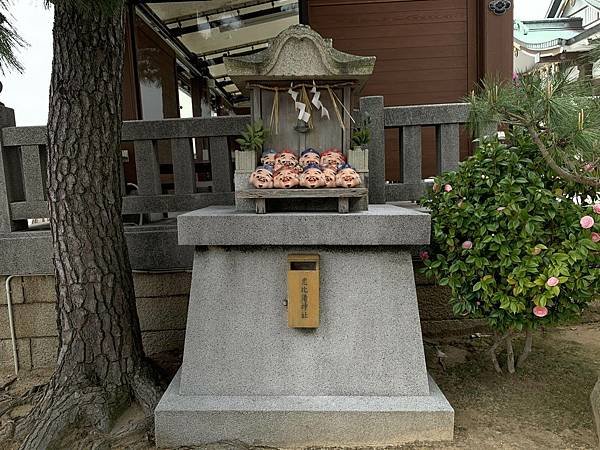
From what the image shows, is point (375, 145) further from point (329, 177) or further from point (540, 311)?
point (540, 311)

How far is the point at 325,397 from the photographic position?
9.20 feet

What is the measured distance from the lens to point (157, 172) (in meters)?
3.74

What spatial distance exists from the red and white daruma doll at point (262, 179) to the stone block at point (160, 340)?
5.91 ft

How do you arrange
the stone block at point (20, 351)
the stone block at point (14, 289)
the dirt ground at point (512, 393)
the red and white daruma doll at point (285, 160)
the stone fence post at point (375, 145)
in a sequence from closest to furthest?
the dirt ground at point (512, 393)
the red and white daruma doll at point (285, 160)
the stone fence post at point (375, 145)
the stone block at point (14, 289)
the stone block at point (20, 351)

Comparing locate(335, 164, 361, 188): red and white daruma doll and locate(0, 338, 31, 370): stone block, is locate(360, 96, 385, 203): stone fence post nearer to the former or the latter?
locate(335, 164, 361, 188): red and white daruma doll

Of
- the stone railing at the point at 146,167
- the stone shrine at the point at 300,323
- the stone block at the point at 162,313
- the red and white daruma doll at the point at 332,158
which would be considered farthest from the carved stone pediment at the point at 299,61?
the stone block at the point at 162,313

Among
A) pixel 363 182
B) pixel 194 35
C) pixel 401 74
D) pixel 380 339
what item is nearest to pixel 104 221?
pixel 363 182

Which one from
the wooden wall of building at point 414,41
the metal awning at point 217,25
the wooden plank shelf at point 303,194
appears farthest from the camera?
the metal awning at point 217,25

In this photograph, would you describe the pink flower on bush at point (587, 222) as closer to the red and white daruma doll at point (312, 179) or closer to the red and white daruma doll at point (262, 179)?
the red and white daruma doll at point (312, 179)

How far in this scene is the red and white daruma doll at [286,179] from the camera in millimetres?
2834

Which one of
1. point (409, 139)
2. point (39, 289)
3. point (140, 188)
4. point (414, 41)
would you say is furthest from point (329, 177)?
point (414, 41)

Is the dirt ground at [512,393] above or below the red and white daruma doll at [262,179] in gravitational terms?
below

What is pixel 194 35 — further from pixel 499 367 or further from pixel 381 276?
pixel 499 367

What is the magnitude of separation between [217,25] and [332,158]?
4.90 m
